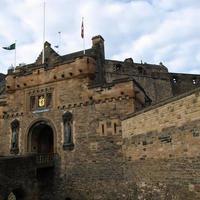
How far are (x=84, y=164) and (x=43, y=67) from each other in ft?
23.5

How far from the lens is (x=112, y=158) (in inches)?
615

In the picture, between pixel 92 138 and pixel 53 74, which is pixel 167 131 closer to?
pixel 92 138

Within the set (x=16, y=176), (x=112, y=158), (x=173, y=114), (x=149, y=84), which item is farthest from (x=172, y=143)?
(x=149, y=84)

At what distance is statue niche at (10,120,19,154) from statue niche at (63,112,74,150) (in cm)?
383

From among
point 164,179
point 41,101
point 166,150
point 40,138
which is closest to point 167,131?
point 166,150

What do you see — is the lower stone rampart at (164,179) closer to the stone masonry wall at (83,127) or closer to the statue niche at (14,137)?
the stone masonry wall at (83,127)

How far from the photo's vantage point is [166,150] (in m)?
11.6

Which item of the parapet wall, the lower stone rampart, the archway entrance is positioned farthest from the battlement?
the lower stone rampart

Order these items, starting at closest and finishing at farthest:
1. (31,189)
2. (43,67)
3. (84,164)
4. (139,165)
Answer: (139,165) → (31,189) → (84,164) → (43,67)

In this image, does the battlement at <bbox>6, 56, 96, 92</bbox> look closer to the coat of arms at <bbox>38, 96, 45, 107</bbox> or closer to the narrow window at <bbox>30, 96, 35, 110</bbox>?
the narrow window at <bbox>30, 96, 35, 110</bbox>

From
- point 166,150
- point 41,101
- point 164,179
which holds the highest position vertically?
point 41,101

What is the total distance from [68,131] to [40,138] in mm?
3592

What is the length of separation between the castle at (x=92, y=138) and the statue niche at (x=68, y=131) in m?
0.06

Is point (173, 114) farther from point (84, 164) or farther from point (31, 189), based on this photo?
point (31, 189)
